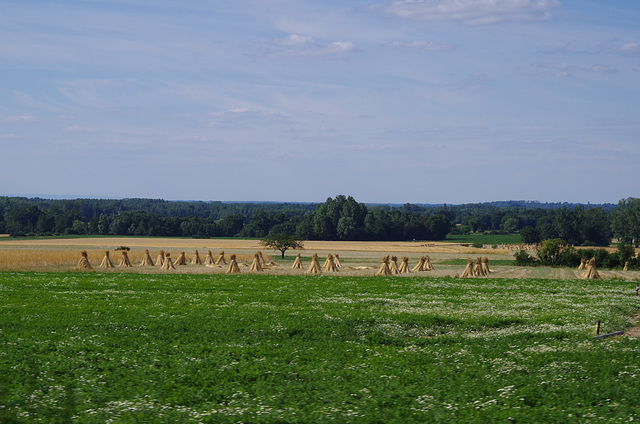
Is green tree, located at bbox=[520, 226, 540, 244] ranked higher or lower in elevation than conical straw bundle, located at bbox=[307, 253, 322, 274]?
higher

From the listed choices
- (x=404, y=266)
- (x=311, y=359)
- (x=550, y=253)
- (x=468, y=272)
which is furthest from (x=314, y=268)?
(x=311, y=359)

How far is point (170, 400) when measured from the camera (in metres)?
14.1

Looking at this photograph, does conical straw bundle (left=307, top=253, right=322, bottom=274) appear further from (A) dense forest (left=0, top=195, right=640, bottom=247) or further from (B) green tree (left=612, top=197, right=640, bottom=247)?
(B) green tree (left=612, top=197, right=640, bottom=247)

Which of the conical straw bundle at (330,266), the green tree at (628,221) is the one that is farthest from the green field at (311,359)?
the green tree at (628,221)

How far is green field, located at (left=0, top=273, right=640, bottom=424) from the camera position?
43.7ft

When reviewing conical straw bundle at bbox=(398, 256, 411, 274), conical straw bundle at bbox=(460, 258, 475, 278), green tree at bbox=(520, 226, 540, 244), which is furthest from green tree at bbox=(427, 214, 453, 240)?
conical straw bundle at bbox=(460, 258, 475, 278)

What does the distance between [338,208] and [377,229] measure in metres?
12.6

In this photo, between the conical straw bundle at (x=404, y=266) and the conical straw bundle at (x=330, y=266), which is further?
the conical straw bundle at (x=404, y=266)

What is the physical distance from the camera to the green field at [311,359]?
13.3 m

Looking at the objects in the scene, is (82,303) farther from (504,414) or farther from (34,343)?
(504,414)

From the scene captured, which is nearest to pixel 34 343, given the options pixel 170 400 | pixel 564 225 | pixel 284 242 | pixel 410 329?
pixel 170 400

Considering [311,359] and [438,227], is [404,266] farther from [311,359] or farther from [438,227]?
[438,227]

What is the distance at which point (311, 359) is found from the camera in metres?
18.4

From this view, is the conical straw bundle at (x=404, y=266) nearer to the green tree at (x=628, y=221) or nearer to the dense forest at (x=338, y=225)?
the dense forest at (x=338, y=225)
